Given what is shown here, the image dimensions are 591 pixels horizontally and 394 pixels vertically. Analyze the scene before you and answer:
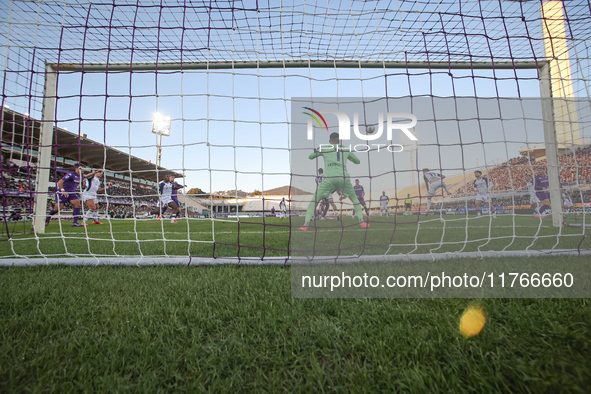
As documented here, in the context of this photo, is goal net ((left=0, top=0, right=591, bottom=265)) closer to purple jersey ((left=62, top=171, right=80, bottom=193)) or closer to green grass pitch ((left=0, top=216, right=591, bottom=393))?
green grass pitch ((left=0, top=216, right=591, bottom=393))

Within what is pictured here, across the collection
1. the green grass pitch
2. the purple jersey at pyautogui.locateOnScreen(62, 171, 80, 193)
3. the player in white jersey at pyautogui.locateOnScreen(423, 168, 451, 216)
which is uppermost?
the purple jersey at pyautogui.locateOnScreen(62, 171, 80, 193)

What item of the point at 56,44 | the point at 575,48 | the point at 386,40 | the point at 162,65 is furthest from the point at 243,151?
the point at 575,48

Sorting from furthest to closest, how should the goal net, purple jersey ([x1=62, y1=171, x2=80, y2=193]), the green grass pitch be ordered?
1. purple jersey ([x1=62, y1=171, x2=80, y2=193])
2. the goal net
3. the green grass pitch

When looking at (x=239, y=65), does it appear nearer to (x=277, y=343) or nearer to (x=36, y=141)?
(x=277, y=343)

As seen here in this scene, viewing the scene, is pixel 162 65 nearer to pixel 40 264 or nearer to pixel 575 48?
pixel 40 264

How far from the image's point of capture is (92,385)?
87cm

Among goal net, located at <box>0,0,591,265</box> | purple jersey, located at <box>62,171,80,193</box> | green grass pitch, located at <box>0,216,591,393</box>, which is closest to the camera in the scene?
green grass pitch, located at <box>0,216,591,393</box>

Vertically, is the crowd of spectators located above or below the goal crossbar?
below

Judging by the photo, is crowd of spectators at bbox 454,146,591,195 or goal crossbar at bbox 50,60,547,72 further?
goal crossbar at bbox 50,60,547,72

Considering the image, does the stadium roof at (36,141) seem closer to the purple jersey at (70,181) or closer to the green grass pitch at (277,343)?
the purple jersey at (70,181)

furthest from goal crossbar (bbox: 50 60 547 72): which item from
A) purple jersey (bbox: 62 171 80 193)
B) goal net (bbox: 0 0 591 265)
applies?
purple jersey (bbox: 62 171 80 193)

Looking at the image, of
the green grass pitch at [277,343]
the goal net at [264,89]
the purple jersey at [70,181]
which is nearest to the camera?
the green grass pitch at [277,343]

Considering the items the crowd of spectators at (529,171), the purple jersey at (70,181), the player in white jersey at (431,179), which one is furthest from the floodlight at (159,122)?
the crowd of spectators at (529,171)

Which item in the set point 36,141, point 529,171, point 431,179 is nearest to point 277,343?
point 36,141
